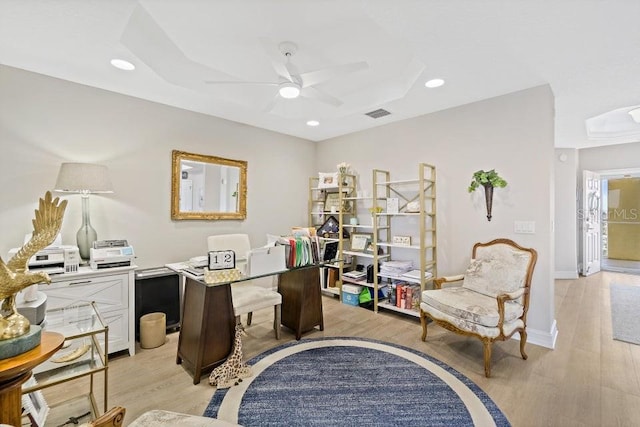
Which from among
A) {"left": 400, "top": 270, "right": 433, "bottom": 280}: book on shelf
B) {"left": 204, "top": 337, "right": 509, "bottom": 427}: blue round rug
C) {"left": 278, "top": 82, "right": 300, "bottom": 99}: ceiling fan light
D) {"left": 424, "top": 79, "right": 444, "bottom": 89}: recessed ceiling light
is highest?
{"left": 424, "top": 79, "right": 444, "bottom": 89}: recessed ceiling light

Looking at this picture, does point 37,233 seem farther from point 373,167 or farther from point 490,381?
point 373,167

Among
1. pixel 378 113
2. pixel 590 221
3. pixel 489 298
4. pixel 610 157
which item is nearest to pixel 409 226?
pixel 489 298

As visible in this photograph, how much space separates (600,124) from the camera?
187 inches

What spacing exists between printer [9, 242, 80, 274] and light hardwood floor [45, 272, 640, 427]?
2.98 ft

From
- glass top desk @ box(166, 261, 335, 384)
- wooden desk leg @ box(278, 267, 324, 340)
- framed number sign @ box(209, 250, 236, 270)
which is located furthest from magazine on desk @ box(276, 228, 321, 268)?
framed number sign @ box(209, 250, 236, 270)

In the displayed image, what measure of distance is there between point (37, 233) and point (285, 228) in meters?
3.55

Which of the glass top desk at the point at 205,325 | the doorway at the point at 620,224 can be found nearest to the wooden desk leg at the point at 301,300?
the glass top desk at the point at 205,325

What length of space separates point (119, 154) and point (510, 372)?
4.29 metres

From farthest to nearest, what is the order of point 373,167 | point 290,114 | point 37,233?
1. point 373,167
2. point 290,114
3. point 37,233

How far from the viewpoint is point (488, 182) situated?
3098 millimetres

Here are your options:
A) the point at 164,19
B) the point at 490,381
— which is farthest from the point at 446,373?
the point at 164,19

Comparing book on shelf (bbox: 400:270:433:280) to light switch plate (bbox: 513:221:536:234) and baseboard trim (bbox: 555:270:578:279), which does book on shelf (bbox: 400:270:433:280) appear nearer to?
light switch plate (bbox: 513:221:536:234)

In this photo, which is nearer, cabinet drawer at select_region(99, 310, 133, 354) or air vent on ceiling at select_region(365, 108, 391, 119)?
cabinet drawer at select_region(99, 310, 133, 354)

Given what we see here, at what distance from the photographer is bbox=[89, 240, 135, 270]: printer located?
8.60 feet
